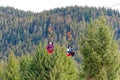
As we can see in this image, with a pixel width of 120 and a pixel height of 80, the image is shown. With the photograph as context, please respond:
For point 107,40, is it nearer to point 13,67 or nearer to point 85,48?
point 85,48

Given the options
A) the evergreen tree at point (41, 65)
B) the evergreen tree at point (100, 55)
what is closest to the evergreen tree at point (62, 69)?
the evergreen tree at point (41, 65)

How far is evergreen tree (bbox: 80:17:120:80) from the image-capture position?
26.2 meters

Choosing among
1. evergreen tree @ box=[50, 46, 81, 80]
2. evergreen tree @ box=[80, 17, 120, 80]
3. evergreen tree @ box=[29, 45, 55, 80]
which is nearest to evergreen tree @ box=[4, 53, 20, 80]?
evergreen tree @ box=[29, 45, 55, 80]

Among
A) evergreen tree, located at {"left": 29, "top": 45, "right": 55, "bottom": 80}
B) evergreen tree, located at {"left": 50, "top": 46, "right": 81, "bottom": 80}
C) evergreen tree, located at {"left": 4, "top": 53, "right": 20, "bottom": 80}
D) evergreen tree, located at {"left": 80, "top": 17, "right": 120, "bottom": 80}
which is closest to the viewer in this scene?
evergreen tree, located at {"left": 80, "top": 17, "right": 120, "bottom": 80}

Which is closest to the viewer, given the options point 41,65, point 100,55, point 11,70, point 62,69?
point 100,55

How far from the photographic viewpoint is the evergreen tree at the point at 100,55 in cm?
2622

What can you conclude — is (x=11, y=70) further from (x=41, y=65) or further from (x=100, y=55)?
(x=100, y=55)

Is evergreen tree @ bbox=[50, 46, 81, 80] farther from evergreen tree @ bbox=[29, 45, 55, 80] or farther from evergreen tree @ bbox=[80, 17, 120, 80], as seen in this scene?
evergreen tree @ bbox=[80, 17, 120, 80]

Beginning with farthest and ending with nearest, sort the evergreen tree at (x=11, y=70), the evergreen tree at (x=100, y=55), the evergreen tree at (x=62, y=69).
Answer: the evergreen tree at (x=11, y=70) → the evergreen tree at (x=62, y=69) → the evergreen tree at (x=100, y=55)

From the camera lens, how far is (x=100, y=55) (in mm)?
26453

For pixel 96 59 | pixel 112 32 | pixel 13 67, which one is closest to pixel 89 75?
pixel 96 59

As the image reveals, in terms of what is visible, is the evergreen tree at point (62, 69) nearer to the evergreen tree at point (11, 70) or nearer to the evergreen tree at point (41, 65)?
the evergreen tree at point (41, 65)

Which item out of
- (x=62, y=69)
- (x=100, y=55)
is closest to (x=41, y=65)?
(x=62, y=69)

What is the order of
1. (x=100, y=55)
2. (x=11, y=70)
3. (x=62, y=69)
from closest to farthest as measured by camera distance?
(x=100, y=55)
(x=62, y=69)
(x=11, y=70)
